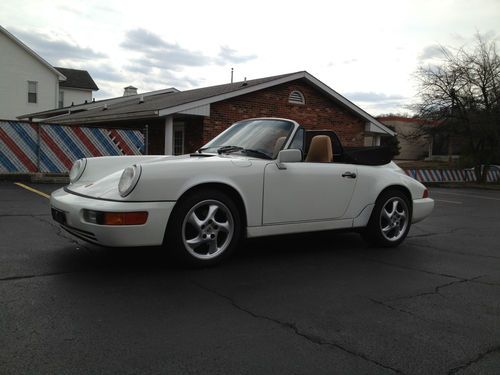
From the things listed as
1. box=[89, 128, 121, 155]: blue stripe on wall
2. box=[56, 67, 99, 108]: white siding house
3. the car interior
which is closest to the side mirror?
the car interior

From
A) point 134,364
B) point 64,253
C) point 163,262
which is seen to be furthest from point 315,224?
point 134,364

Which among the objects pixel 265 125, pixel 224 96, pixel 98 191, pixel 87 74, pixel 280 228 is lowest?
pixel 280 228

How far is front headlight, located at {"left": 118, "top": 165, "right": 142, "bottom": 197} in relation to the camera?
13.0 ft

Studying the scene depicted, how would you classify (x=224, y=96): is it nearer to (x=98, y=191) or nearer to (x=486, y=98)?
(x=98, y=191)

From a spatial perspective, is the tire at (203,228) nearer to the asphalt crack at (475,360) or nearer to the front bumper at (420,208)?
the asphalt crack at (475,360)

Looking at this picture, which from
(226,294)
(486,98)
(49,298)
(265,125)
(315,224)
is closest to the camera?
(49,298)

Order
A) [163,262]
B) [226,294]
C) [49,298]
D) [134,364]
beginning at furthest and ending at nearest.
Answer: [163,262]
[226,294]
[49,298]
[134,364]

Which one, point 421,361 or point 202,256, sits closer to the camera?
point 421,361

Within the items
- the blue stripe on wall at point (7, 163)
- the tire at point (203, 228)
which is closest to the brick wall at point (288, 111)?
the blue stripe on wall at point (7, 163)

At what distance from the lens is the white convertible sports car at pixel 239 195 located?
3986 millimetres

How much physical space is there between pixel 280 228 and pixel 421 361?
89.8 inches

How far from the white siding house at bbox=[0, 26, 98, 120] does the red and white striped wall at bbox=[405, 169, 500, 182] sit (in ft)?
89.5

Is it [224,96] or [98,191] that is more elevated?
[224,96]

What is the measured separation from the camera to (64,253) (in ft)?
15.6
